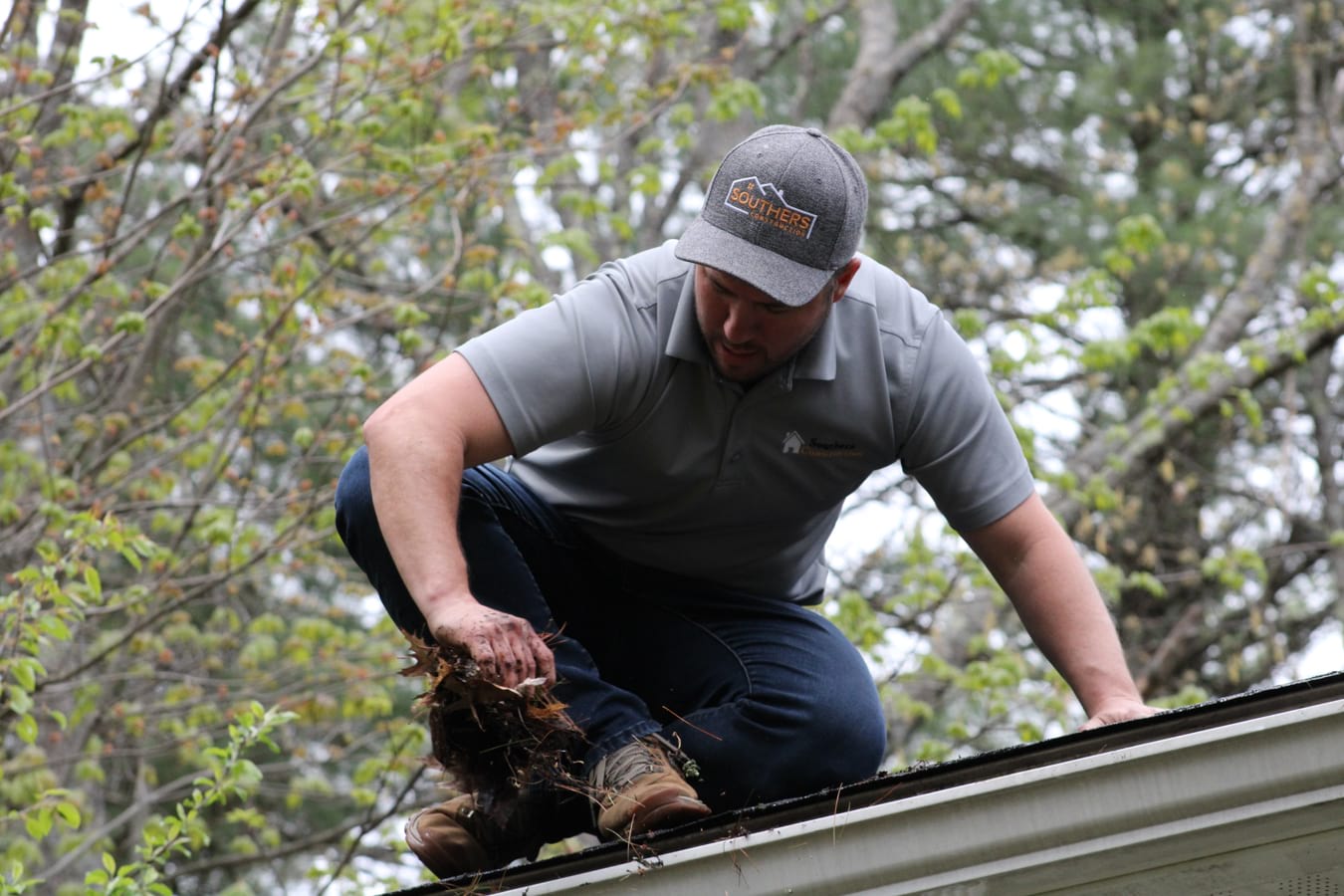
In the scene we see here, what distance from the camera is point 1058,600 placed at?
300cm

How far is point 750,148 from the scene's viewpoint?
9.66 feet

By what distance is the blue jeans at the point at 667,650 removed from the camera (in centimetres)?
302

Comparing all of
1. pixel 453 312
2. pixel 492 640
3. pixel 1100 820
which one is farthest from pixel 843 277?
pixel 453 312

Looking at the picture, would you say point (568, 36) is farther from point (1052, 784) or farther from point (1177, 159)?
point (1177, 159)

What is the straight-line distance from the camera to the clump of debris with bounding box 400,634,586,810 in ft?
8.47

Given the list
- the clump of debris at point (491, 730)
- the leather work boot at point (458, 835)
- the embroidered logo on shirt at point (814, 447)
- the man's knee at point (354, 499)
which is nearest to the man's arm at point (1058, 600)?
the embroidered logo on shirt at point (814, 447)

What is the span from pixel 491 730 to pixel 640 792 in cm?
27

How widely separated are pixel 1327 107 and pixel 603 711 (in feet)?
36.8

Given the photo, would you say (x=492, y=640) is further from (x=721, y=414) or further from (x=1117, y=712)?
(x=1117, y=712)

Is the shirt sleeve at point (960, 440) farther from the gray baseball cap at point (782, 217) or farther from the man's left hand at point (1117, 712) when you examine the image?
the man's left hand at point (1117, 712)

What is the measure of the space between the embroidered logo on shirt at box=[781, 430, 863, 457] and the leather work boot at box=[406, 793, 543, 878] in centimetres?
84

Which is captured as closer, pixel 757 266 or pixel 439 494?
pixel 439 494

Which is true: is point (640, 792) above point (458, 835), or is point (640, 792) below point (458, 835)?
above

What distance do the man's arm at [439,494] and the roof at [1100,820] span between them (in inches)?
16.9
